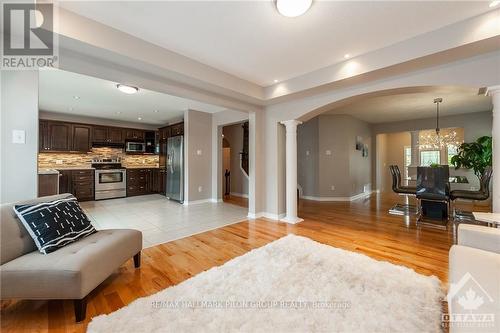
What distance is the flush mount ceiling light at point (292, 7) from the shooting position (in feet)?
6.02

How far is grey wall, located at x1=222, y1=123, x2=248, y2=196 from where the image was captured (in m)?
7.34

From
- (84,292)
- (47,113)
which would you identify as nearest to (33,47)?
(84,292)

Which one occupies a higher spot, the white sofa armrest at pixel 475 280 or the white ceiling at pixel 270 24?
the white ceiling at pixel 270 24

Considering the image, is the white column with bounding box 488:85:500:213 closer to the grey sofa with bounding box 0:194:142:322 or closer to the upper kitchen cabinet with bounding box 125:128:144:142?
the grey sofa with bounding box 0:194:142:322

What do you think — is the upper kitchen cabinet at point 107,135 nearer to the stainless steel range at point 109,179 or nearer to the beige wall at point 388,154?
the stainless steel range at point 109,179

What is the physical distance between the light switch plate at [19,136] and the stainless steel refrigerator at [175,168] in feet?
12.7

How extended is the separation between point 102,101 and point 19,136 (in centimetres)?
333

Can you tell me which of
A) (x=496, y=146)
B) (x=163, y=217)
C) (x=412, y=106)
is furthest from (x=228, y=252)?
(x=412, y=106)

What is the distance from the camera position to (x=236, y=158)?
755cm

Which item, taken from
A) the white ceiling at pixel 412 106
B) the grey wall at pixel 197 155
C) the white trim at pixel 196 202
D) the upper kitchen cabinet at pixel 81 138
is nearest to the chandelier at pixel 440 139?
the white ceiling at pixel 412 106

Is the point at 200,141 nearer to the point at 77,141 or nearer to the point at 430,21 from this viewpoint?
the point at 77,141
